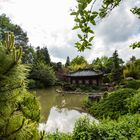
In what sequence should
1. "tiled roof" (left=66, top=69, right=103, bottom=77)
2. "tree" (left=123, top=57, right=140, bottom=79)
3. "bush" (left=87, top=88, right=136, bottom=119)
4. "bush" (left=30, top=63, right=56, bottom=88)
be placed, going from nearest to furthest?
"bush" (left=87, top=88, right=136, bottom=119) → "tree" (left=123, top=57, right=140, bottom=79) → "tiled roof" (left=66, top=69, right=103, bottom=77) → "bush" (left=30, top=63, right=56, bottom=88)

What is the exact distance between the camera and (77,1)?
1.77 metres

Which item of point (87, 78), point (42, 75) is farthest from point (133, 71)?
point (42, 75)

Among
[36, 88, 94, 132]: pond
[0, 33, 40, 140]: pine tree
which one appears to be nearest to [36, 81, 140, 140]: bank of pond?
[36, 88, 94, 132]: pond

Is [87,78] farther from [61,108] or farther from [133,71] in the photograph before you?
[61,108]

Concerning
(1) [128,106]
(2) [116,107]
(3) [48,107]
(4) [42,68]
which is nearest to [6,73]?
(1) [128,106]

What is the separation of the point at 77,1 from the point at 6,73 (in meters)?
0.71

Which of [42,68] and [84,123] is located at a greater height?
[42,68]

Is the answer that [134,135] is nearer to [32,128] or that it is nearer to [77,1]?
[32,128]

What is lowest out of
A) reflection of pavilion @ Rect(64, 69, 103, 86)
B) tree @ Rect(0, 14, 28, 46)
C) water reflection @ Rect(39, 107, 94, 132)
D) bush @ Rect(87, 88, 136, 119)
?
water reflection @ Rect(39, 107, 94, 132)

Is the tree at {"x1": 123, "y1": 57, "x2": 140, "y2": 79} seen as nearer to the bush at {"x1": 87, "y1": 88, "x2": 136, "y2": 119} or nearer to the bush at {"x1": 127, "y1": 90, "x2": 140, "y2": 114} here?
the bush at {"x1": 87, "y1": 88, "x2": 136, "y2": 119}

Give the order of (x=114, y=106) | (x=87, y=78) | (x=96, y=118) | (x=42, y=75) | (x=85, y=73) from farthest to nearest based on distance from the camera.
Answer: (x=42, y=75) < (x=85, y=73) < (x=87, y=78) < (x=96, y=118) < (x=114, y=106)

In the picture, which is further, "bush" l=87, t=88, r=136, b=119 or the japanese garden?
"bush" l=87, t=88, r=136, b=119

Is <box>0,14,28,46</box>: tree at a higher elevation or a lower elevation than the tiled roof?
higher

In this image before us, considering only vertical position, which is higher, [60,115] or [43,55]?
[43,55]
